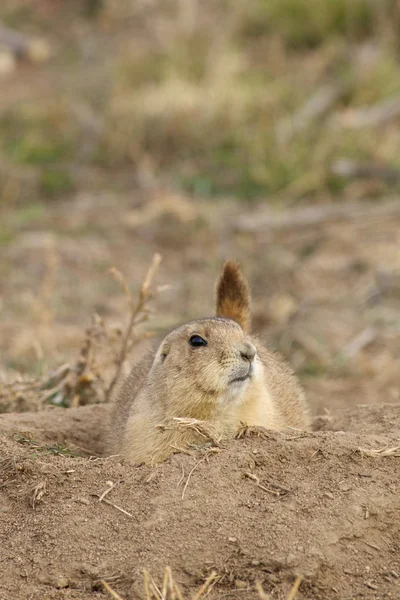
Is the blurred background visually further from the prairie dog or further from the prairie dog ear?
the prairie dog

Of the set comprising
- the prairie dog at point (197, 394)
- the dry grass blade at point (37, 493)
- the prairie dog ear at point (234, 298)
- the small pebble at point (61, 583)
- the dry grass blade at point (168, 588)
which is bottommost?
the small pebble at point (61, 583)

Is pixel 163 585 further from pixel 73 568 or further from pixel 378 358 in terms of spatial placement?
pixel 378 358

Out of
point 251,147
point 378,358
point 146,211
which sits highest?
point 251,147

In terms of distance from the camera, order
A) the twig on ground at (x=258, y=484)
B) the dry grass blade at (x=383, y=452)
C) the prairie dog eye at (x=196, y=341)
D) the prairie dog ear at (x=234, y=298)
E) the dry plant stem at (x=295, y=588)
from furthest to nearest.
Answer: the prairie dog ear at (x=234, y=298)
the prairie dog eye at (x=196, y=341)
the dry grass blade at (x=383, y=452)
the twig on ground at (x=258, y=484)
the dry plant stem at (x=295, y=588)

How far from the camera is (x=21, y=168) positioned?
11.7 meters

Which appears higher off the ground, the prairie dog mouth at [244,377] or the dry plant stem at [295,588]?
the prairie dog mouth at [244,377]

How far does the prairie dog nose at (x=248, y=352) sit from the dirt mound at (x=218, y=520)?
14.2 inches

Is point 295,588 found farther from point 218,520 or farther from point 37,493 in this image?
point 37,493

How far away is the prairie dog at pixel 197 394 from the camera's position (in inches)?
155

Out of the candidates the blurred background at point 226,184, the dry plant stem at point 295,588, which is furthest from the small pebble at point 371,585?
the blurred background at point 226,184

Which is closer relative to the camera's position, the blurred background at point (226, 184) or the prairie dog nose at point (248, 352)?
the prairie dog nose at point (248, 352)

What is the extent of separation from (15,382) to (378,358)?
3523 mm

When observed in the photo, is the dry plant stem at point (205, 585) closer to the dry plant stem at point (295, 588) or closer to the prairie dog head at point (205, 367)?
the dry plant stem at point (295, 588)

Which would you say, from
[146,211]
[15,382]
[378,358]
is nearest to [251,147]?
[146,211]
